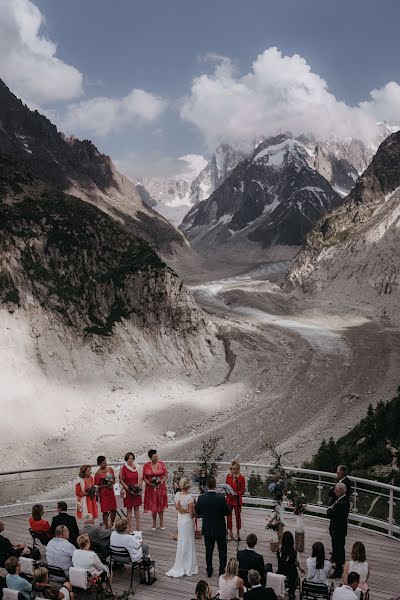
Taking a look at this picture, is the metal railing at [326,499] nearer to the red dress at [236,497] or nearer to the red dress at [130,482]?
the red dress at [236,497]

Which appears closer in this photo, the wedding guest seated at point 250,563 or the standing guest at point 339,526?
the wedding guest seated at point 250,563

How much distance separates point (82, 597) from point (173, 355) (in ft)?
133

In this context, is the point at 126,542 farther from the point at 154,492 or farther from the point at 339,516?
the point at 339,516

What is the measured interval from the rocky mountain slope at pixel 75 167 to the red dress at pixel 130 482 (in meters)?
141

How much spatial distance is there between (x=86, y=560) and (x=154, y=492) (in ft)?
10.5

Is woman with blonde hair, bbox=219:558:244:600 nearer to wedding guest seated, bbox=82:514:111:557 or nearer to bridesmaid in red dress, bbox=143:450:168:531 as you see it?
wedding guest seated, bbox=82:514:111:557

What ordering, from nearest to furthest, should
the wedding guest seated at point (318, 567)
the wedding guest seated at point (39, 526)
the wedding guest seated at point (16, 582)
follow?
1. the wedding guest seated at point (16, 582)
2. the wedding guest seated at point (318, 567)
3. the wedding guest seated at point (39, 526)

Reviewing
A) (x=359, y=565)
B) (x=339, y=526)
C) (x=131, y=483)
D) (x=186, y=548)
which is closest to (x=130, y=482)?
(x=131, y=483)

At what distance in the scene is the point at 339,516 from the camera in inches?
397

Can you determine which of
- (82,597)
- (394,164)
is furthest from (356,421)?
(394,164)

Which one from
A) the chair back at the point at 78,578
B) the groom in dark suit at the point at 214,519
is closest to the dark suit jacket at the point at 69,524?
the chair back at the point at 78,578

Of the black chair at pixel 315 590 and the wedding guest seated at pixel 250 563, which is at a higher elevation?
the wedding guest seated at pixel 250 563

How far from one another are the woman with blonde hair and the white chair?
297cm

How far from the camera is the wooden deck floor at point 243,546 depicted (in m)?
9.45
